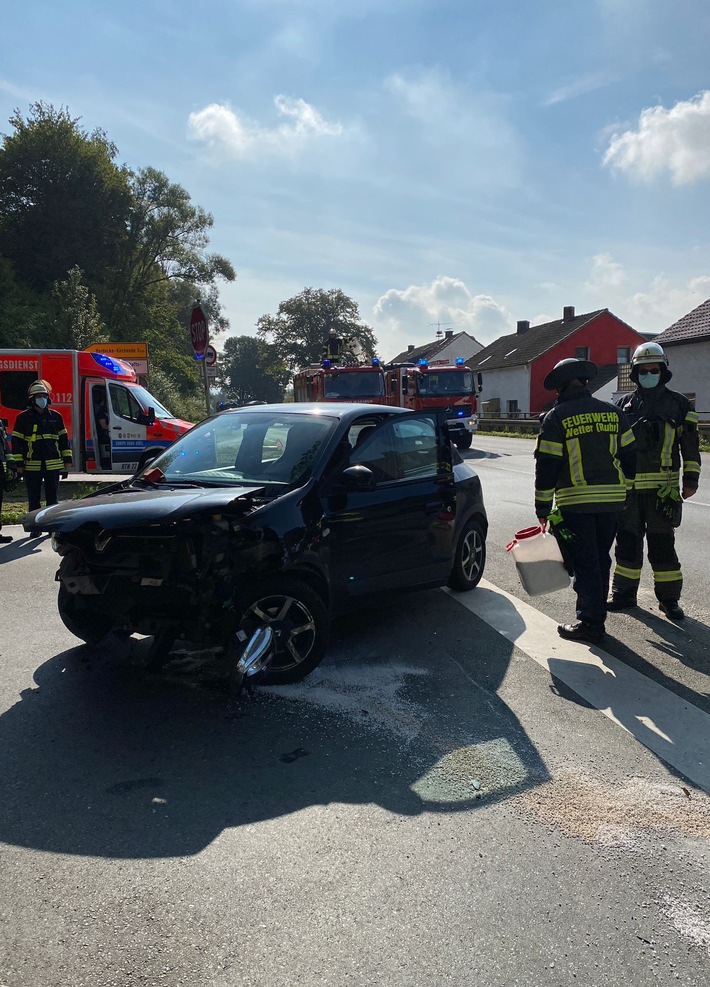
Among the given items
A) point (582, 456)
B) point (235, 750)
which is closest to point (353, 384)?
point (582, 456)

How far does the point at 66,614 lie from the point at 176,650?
73cm

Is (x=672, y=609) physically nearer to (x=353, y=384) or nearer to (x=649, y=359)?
(x=649, y=359)

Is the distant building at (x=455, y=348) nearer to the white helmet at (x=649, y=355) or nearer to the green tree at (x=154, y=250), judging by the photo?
the green tree at (x=154, y=250)

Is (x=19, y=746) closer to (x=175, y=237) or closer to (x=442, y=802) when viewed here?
(x=442, y=802)

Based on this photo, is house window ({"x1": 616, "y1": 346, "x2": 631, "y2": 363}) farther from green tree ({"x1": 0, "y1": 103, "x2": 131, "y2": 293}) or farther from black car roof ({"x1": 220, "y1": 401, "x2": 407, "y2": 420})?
black car roof ({"x1": 220, "y1": 401, "x2": 407, "y2": 420})

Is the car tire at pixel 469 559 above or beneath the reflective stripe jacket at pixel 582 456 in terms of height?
beneath

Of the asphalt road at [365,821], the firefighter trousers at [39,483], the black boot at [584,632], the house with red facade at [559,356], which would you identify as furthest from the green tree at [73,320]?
the house with red facade at [559,356]

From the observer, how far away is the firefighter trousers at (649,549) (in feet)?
18.1

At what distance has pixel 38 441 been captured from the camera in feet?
30.4

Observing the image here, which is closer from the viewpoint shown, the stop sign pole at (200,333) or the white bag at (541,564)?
the white bag at (541,564)

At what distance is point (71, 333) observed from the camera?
26.4m

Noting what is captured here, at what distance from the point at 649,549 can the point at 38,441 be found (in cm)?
734

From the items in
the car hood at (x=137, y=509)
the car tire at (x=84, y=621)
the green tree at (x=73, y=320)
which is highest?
the green tree at (x=73, y=320)

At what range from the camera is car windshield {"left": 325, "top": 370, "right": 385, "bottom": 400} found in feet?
71.2
